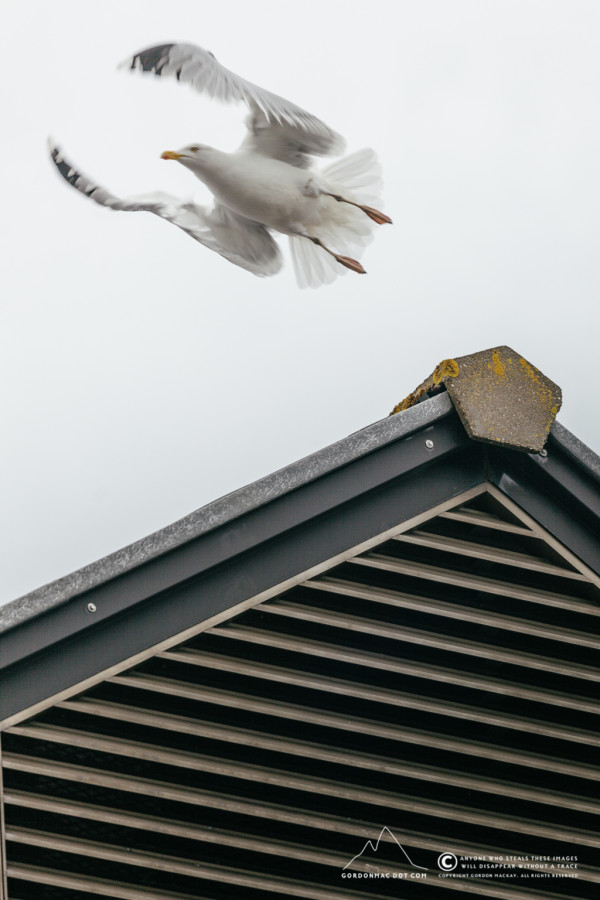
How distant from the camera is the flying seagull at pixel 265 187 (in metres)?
4.57

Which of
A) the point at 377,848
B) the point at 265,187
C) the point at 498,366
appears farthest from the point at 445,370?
the point at 265,187

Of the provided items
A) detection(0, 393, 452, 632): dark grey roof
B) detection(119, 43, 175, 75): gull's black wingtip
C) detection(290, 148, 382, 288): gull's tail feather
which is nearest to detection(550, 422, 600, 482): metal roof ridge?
detection(0, 393, 452, 632): dark grey roof

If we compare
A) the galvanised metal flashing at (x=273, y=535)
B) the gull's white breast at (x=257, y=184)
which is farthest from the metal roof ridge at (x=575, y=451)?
the gull's white breast at (x=257, y=184)

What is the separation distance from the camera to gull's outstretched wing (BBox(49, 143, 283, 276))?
209 inches

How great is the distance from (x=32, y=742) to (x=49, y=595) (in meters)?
0.39

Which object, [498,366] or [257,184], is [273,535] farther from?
[257,184]

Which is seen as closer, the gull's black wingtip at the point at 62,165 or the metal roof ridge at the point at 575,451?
the metal roof ridge at the point at 575,451

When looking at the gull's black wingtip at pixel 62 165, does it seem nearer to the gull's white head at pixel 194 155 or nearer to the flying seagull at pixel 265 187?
the flying seagull at pixel 265 187

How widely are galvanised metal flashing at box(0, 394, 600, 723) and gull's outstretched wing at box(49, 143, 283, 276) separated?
109 inches

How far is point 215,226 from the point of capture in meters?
5.81

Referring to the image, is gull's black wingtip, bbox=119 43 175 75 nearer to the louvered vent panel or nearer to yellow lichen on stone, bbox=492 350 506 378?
yellow lichen on stone, bbox=492 350 506 378

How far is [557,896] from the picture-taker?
3014mm

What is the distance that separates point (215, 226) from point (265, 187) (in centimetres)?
46

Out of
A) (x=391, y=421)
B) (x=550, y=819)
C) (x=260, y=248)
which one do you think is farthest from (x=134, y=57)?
(x=550, y=819)
